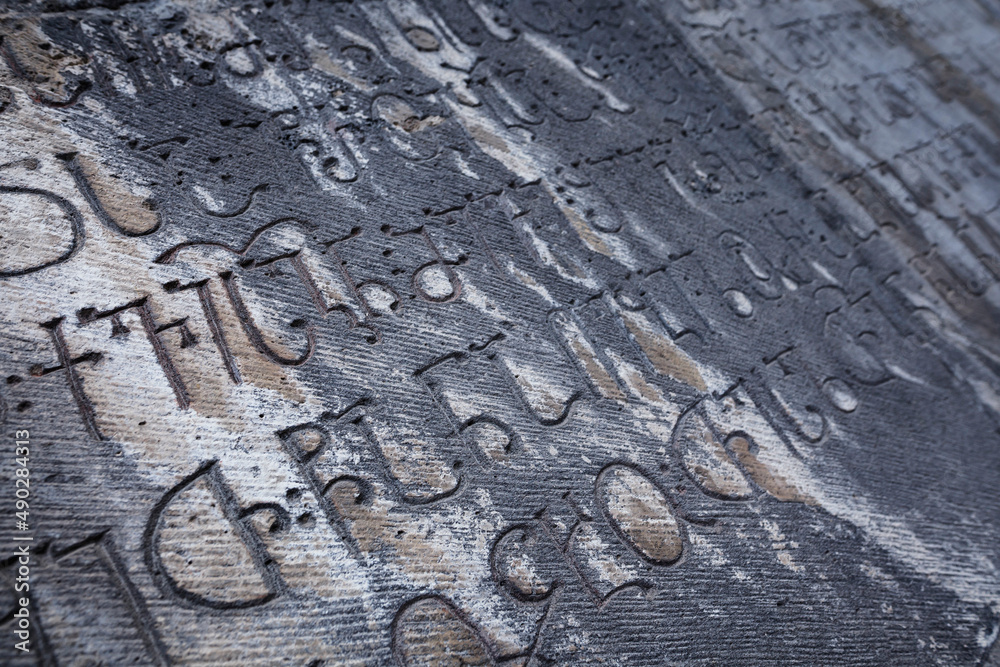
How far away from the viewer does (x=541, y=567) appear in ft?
5.49

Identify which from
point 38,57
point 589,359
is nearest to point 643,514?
point 589,359

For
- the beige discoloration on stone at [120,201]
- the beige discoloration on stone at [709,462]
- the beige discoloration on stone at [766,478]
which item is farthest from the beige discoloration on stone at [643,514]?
the beige discoloration on stone at [120,201]

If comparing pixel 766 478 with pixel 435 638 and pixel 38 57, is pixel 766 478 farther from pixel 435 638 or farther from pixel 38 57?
pixel 38 57

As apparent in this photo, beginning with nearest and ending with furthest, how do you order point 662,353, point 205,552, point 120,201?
point 205,552, point 120,201, point 662,353

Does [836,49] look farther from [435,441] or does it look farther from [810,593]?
[435,441]

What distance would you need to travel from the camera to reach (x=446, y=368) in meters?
1.91

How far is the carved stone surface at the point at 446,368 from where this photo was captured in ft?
4.71

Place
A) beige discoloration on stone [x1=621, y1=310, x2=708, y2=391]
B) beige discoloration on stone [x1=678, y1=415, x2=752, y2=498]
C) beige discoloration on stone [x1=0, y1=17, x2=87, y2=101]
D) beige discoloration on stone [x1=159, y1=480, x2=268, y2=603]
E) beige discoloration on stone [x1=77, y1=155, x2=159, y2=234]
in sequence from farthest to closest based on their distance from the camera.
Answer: beige discoloration on stone [x1=621, y1=310, x2=708, y2=391]
beige discoloration on stone [x1=678, y1=415, x2=752, y2=498]
beige discoloration on stone [x1=0, y1=17, x2=87, y2=101]
beige discoloration on stone [x1=77, y1=155, x2=159, y2=234]
beige discoloration on stone [x1=159, y1=480, x2=268, y2=603]

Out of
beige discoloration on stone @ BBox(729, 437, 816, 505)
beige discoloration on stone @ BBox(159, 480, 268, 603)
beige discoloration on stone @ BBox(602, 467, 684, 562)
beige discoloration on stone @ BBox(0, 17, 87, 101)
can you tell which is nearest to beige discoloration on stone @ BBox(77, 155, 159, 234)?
beige discoloration on stone @ BBox(0, 17, 87, 101)

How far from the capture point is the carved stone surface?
1.44m

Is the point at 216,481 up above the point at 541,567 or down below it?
above

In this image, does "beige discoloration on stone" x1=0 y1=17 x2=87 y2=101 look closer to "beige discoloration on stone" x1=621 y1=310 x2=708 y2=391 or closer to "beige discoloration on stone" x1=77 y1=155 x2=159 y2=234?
"beige discoloration on stone" x1=77 y1=155 x2=159 y2=234

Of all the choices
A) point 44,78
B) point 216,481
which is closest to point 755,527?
point 216,481

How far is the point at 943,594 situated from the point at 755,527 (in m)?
0.78
